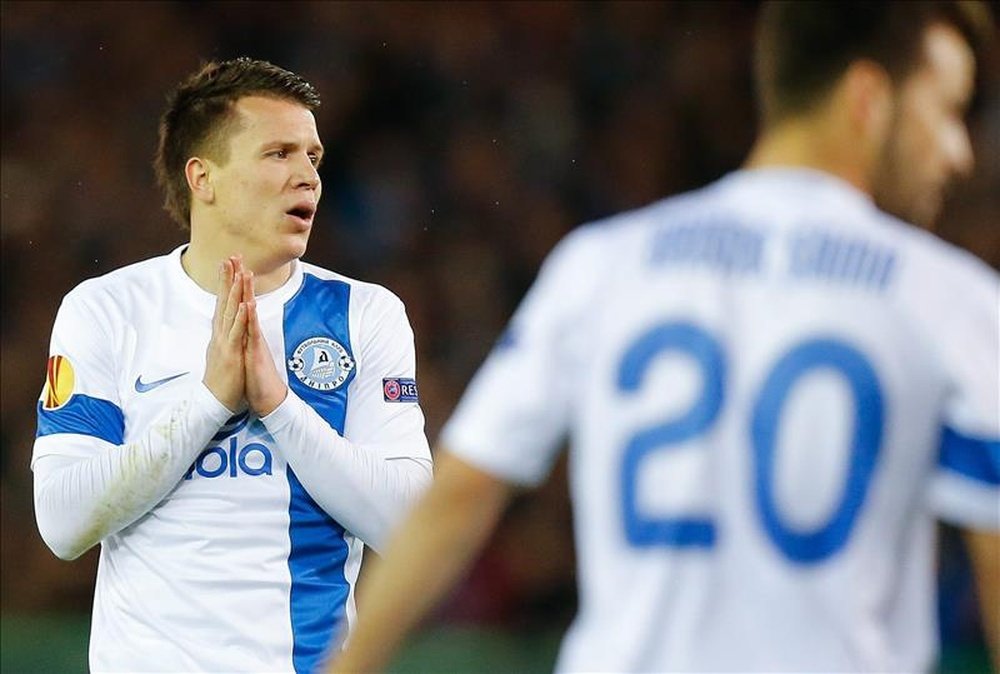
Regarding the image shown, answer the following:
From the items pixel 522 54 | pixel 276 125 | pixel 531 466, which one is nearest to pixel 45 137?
pixel 522 54

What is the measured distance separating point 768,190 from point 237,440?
5.68 feet

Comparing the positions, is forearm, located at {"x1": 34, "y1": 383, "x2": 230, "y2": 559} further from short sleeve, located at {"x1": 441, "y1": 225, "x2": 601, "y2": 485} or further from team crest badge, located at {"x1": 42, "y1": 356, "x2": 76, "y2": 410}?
short sleeve, located at {"x1": 441, "y1": 225, "x2": 601, "y2": 485}

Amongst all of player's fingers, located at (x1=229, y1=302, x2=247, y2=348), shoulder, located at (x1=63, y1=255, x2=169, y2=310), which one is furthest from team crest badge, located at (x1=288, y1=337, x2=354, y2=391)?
shoulder, located at (x1=63, y1=255, x2=169, y2=310)

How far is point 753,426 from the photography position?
2057mm

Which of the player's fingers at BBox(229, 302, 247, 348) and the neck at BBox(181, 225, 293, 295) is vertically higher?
the neck at BBox(181, 225, 293, 295)

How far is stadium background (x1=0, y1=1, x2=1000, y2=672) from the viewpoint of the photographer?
977 centimetres

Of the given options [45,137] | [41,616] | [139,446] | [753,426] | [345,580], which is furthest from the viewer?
[45,137]

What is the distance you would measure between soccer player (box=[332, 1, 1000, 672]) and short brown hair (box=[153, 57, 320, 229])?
1.83m

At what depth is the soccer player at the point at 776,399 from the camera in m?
2.04

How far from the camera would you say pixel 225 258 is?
3.78 m

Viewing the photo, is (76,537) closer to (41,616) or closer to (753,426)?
(753,426)

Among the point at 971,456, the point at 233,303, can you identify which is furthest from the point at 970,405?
the point at 233,303

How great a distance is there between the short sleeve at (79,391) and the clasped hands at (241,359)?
26 centimetres

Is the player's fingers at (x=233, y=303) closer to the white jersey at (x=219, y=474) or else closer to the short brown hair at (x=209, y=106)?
the white jersey at (x=219, y=474)
